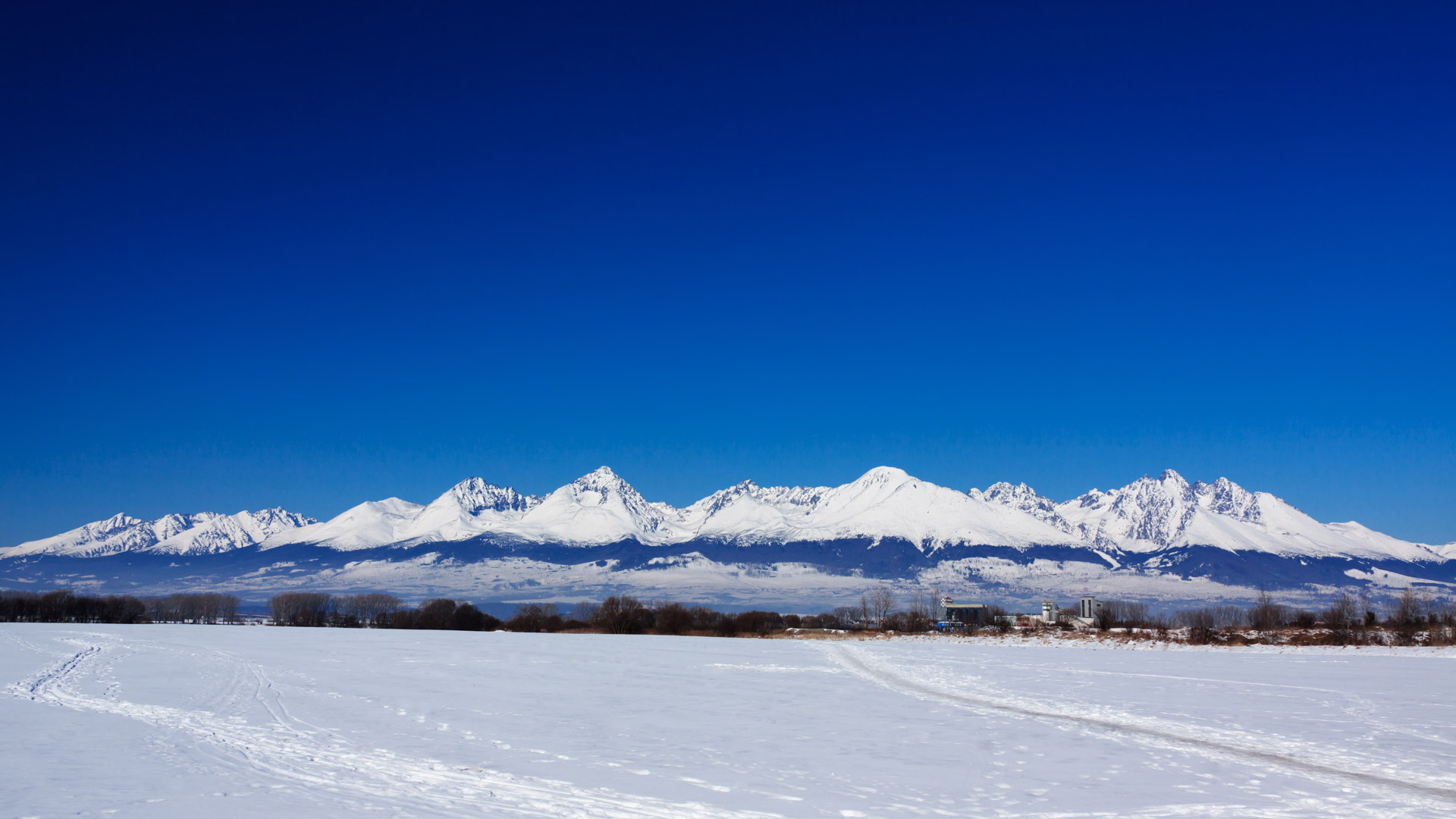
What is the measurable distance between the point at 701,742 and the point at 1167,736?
36.8ft

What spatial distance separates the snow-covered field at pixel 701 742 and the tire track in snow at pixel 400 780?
0.08 metres

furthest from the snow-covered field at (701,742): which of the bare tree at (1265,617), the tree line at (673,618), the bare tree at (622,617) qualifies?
the bare tree at (622,617)

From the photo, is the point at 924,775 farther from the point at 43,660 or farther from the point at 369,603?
the point at 369,603

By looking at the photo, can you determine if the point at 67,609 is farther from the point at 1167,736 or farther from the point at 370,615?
the point at 1167,736

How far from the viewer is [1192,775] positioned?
1578 cm

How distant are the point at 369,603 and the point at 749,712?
163 m

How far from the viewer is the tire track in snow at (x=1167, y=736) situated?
15.1 metres

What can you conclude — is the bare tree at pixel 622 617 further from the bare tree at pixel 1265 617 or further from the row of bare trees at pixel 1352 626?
the bare tree at pixel 1265 617

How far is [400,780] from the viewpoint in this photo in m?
14.2

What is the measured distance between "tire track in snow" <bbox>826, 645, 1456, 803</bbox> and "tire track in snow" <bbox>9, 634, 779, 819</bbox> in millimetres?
11506

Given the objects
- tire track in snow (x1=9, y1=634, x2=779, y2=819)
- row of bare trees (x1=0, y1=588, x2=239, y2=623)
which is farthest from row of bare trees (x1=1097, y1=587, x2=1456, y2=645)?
row of bare trees (x1=0, y1=588, x2=239, y2=623)

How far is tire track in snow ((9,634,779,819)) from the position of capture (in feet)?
41.1

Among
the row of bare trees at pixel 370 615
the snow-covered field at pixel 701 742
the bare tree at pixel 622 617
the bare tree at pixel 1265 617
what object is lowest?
the row of bare trees at pixel 370 615

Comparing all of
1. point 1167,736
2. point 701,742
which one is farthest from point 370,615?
point 1167,736
